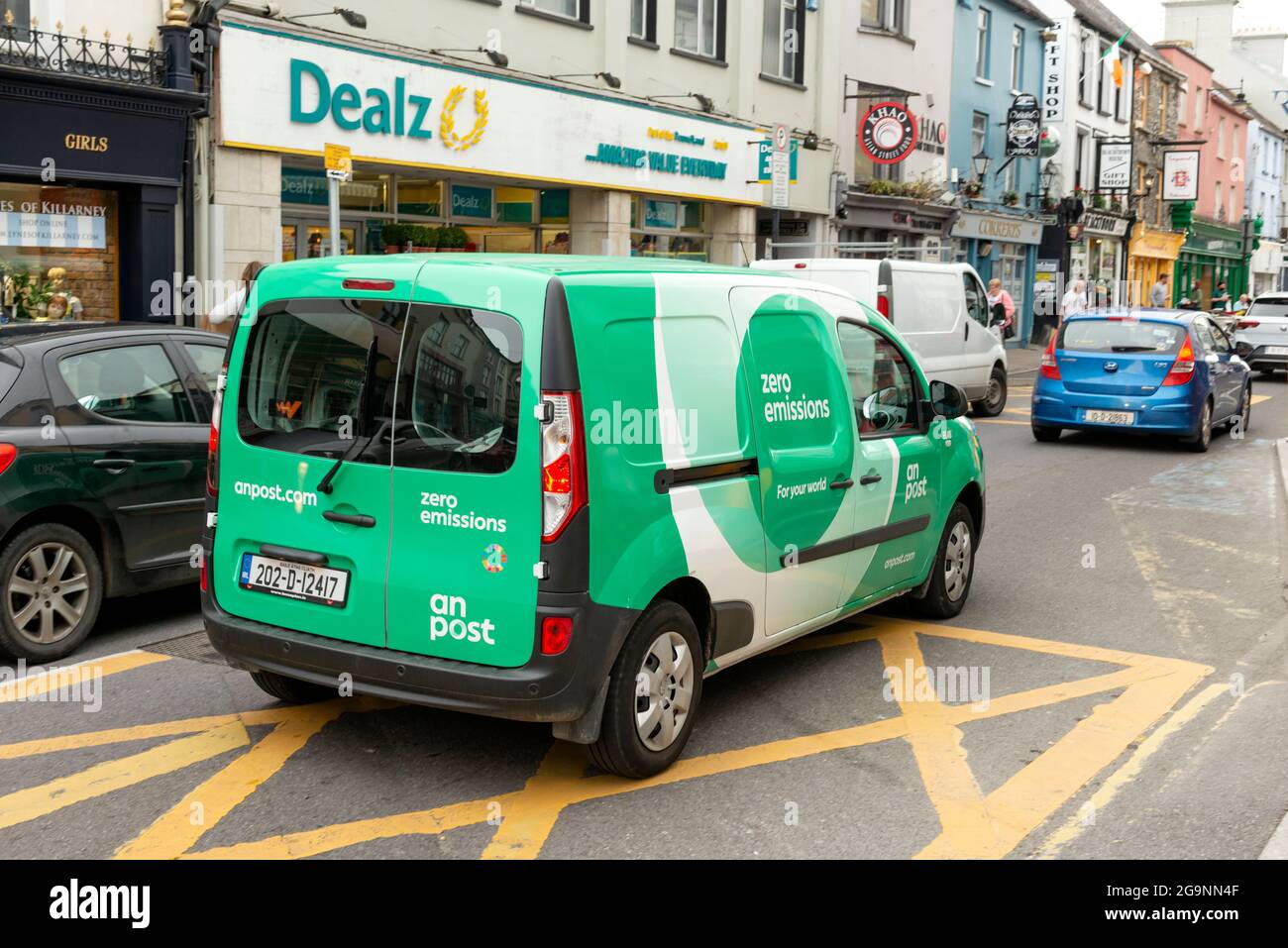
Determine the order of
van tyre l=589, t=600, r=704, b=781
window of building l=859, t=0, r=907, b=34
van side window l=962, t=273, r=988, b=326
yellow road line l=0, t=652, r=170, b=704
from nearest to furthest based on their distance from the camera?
van tyre l=589, t=600, r=704, b=781 → yellow road line l=0, t=652, r=170, b=704 → van side window l=962, t=273, r=988, b=326 → window of building l=859, t=0, r=907, b=34

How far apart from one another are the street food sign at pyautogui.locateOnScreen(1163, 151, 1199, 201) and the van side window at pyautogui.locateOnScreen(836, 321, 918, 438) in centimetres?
4744

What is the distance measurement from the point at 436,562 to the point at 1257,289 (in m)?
75.7

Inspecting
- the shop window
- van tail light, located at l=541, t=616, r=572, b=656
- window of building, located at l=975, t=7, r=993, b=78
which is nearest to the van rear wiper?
van tail light, located at l=541, t=616, r=572, b=656

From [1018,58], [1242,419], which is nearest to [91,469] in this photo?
[1242,419]

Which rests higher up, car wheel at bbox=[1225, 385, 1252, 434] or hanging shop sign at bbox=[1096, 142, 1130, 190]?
hanging shop sign at bbox=[1096, 142, 1130, 190]

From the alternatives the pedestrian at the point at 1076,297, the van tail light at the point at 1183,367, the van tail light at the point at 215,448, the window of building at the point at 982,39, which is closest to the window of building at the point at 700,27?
the pedestrian at the point at 1076,297

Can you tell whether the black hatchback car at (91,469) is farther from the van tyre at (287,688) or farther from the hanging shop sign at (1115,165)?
the hanging shop sign at (1115,165)

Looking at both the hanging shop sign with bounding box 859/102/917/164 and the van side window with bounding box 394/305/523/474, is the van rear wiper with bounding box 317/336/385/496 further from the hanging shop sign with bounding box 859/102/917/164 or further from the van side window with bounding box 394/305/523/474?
the hanging shop sign with bounding box 859/102/917/164

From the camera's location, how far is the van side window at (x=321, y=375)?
199 inches

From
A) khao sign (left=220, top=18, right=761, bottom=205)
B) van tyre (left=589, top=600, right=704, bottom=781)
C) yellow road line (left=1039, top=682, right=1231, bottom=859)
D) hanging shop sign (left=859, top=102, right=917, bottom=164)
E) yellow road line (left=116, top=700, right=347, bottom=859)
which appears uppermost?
hanging shop sign (left=859, top=102, right=917, bottom=164)

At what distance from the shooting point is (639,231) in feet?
75.8

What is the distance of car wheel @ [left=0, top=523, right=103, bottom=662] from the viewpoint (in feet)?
21.7

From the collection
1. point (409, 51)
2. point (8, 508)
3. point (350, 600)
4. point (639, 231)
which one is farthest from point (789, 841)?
point (639, 231)

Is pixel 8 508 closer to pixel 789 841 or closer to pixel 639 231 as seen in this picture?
pixel 789 841
